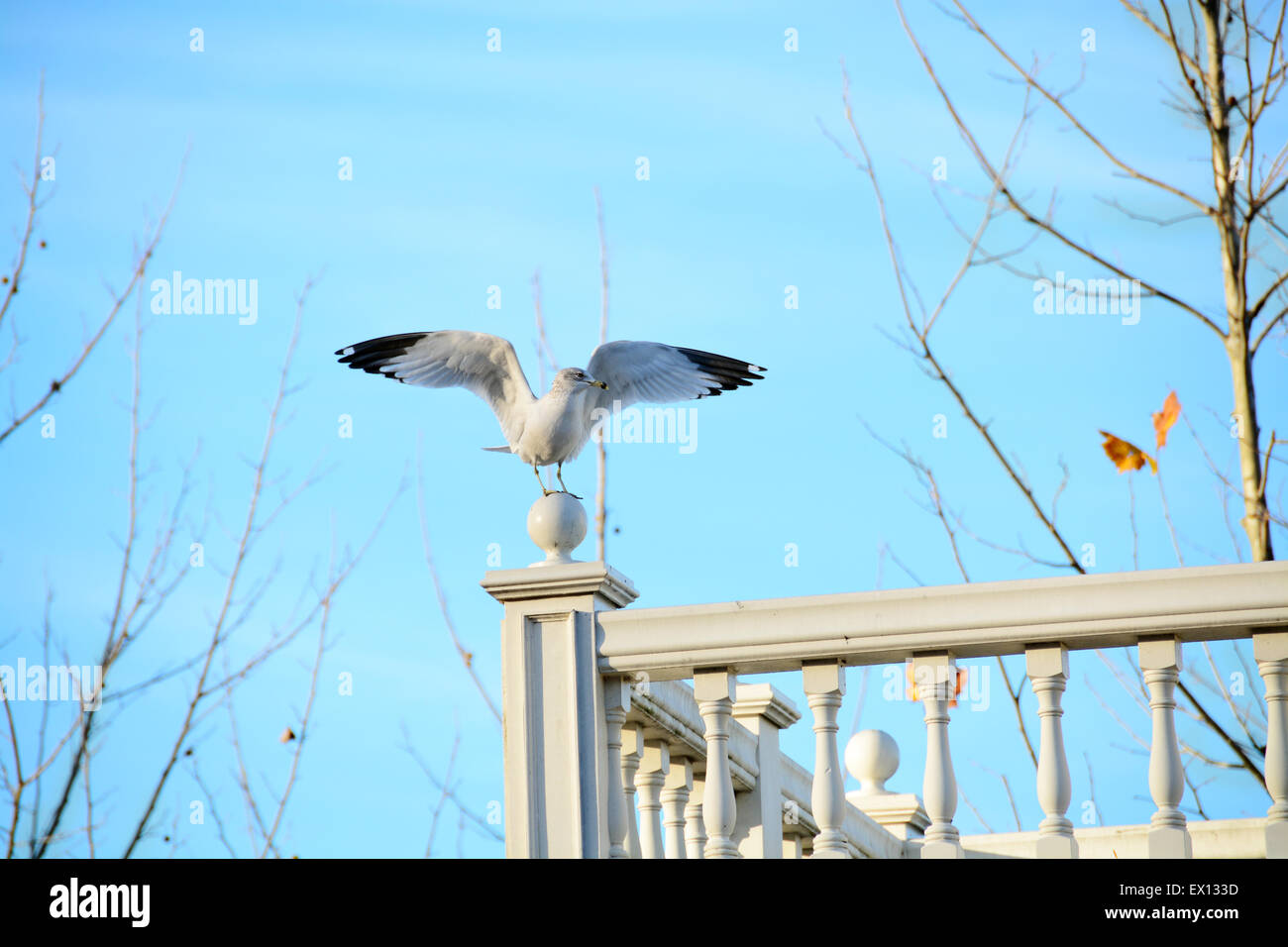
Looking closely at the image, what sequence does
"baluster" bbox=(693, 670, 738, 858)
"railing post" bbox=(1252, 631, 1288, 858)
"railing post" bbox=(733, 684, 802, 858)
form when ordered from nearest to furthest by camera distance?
1. "railing post" bbox=(1252, 631, 1288, 858)
2. "baluster" bbox=(693, 670, 738, 858)
3. "railing post" bbox=(733, 684, 802, 858)

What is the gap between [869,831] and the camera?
242 inches

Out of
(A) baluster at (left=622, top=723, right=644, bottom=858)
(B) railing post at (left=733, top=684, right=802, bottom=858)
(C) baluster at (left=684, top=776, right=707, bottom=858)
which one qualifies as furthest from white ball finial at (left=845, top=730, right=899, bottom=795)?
(A) baluster at (left=622, top=723, right=644, bottom=858)

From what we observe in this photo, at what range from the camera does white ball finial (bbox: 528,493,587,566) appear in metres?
4.71

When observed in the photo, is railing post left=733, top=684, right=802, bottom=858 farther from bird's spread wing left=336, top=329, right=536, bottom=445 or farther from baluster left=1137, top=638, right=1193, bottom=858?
baluster left=1137, top=638, right=1193, bottom=858

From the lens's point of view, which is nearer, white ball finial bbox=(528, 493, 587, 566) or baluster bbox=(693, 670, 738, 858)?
baluster bbox=(693, 670, 738, 858)

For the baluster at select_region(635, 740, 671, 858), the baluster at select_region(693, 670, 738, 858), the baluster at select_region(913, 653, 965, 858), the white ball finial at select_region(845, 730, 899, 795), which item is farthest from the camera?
the white ball finial at select_region(845, 730, 899, 795)

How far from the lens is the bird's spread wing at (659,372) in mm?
4883

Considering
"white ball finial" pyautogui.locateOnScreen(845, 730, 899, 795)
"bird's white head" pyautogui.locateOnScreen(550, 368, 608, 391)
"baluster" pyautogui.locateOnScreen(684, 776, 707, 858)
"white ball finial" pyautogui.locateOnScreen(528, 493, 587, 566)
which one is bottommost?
"baluster" pyautogui.locateOnScreen(684, 776, 707, 858)

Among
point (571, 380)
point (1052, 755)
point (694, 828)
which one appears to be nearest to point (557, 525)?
point (571, 380)

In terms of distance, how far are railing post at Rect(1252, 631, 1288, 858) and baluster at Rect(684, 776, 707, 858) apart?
1839 millimetres

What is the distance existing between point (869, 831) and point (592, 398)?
7.45 feet

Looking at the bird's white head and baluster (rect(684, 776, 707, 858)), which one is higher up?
the bird's white head
